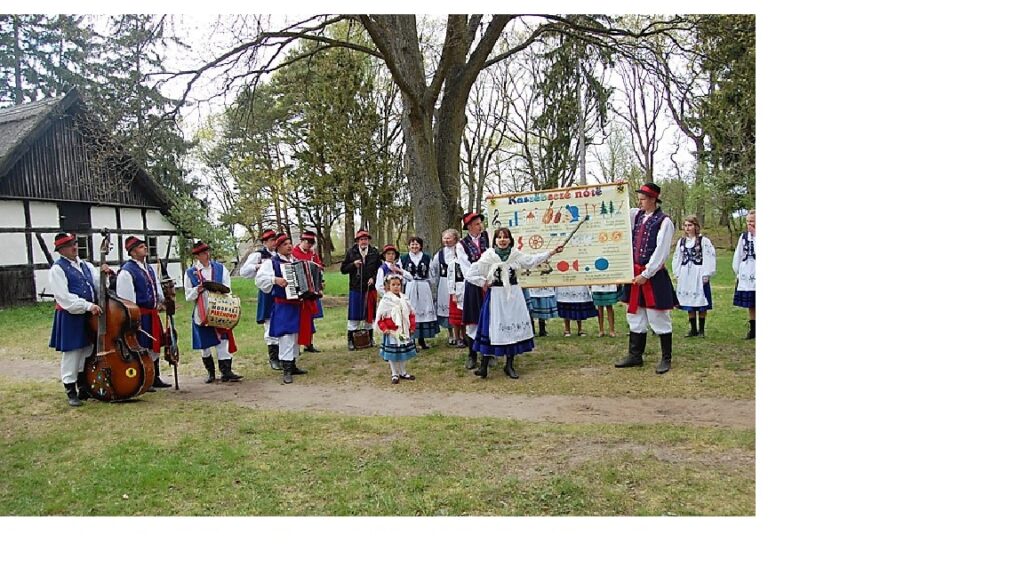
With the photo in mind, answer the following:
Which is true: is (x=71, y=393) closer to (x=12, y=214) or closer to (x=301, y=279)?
(x=12, y=214)

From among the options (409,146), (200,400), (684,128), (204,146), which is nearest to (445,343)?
(409,146)

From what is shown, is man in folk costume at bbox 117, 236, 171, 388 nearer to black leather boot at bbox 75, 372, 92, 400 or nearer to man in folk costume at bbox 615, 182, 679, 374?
black leather boot at bbox 75, 372, 92, 400

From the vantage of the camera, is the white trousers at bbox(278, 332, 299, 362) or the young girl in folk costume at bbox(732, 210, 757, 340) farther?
the white trousers at bbox(278, 332, 299, 362)

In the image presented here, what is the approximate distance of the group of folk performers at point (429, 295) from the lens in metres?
4.74

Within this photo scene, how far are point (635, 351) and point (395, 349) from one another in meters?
1.97

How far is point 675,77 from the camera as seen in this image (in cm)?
463

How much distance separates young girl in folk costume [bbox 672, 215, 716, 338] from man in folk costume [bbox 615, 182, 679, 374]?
4.52 ft

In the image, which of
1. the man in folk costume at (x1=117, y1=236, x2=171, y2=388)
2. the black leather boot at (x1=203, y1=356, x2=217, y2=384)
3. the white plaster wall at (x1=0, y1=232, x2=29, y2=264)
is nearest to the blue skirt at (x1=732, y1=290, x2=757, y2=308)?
the black leather boot at (x1=203, y1=356, x2=217, y2=384)

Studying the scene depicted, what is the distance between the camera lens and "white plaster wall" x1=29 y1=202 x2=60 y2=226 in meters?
4.20

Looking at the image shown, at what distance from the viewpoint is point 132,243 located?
15.7 feet

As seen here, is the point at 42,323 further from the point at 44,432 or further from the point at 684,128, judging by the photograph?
the point at 684,128

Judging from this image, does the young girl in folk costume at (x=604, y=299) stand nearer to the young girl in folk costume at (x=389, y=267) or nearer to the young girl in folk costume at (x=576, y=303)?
the young girl in folk costume at (x=576, y=303)

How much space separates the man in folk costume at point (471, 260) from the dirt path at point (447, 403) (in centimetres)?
91

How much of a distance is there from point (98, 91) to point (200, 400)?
2.37 m
